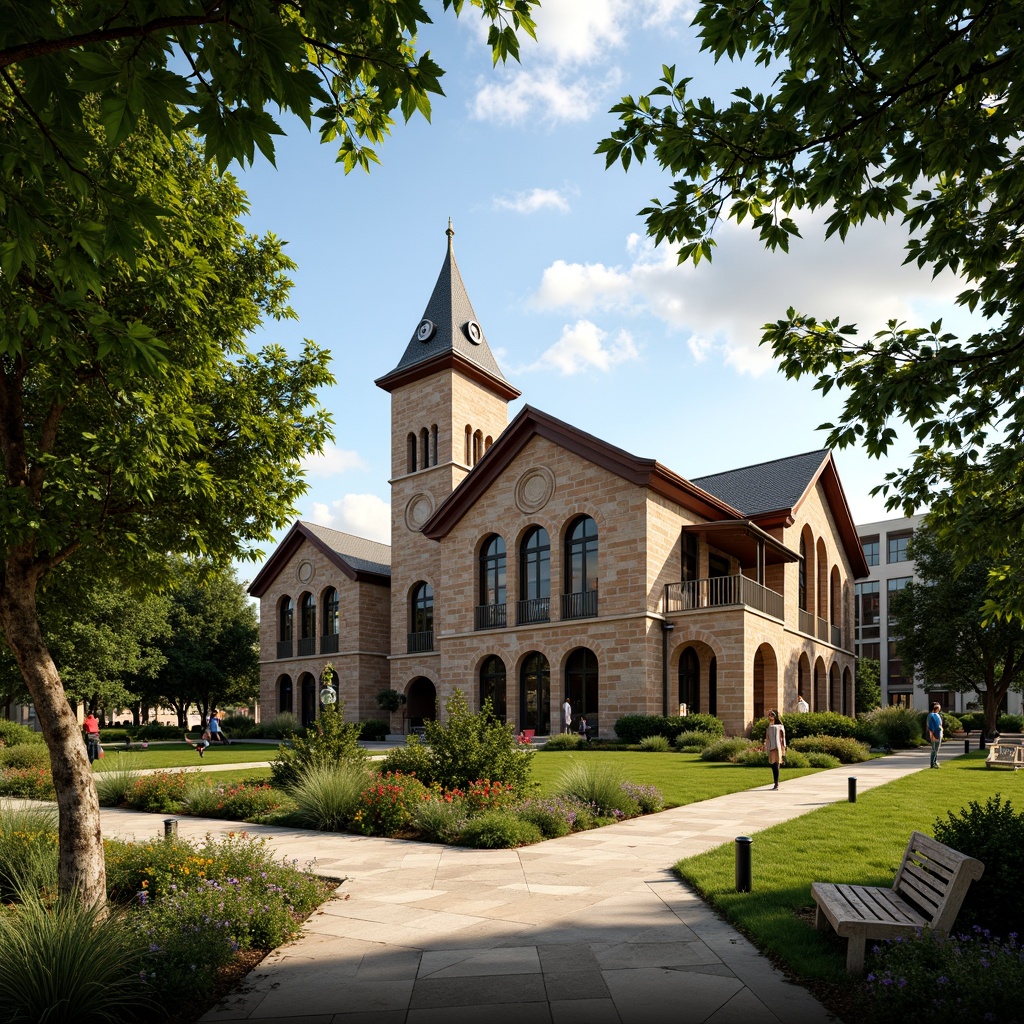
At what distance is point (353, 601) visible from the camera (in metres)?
40.8

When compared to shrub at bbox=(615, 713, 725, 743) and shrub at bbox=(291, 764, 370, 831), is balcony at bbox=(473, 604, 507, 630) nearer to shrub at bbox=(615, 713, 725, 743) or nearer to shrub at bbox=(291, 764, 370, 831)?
shrub at bbox=(615, 713, 725, 743)

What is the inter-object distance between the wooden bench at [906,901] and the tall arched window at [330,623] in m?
37.0

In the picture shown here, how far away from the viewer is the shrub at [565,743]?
2562 centimetres

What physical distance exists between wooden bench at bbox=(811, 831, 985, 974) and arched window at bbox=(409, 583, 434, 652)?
31.1 metres

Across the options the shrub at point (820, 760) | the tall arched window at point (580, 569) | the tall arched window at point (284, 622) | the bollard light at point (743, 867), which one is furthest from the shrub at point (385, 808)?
the tall arched window at point (284, 622)

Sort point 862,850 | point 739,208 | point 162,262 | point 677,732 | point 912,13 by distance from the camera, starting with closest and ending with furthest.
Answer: point 912,13 → point 739,208 → point 162,262 → point 862,850 → point 677,732

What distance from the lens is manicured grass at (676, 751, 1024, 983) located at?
20.2 feet

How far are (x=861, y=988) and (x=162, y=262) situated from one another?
27.0ft

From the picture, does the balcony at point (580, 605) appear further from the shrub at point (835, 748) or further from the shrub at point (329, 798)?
the shrub at point (329, 798)

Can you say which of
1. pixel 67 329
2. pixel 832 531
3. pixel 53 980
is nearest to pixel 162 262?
pixel 67 329

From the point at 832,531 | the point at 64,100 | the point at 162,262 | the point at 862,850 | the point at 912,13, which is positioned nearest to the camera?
the point at 64,100

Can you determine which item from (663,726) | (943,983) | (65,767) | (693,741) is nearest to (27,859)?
(65,767)

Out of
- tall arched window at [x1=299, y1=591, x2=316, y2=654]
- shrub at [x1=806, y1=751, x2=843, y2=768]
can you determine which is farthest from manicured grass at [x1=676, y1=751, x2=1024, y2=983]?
tall arched window at [x1=299, y1=591, x2=316, y2=654]

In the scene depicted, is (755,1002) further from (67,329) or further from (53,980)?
(67,329)
